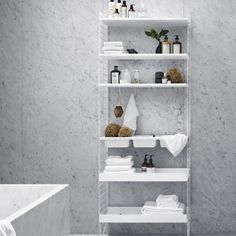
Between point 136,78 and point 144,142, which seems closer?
point 144,142

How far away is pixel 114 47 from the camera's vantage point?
4.93 m

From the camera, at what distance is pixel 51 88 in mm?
5297

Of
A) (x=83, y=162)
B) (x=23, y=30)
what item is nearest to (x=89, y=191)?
(x=83, y=162)

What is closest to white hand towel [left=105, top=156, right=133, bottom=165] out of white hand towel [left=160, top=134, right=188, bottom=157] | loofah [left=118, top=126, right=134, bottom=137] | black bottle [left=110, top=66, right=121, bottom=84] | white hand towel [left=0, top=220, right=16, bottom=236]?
loofah [left=118, top=126, right=134, bottom=137]

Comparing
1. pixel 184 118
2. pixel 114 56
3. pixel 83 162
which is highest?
pixel 114 56

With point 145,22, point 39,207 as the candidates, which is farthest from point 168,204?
point 39,207

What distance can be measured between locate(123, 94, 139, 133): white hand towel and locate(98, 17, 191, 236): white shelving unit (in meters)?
0.17

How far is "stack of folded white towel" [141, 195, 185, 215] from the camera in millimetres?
4758

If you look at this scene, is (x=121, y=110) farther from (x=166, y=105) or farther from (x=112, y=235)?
(x=112, y=235)

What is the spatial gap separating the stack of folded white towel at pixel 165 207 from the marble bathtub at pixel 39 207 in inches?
54.0

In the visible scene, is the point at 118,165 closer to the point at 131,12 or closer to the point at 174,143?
the point at 174,143

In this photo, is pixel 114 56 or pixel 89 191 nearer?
pixel 114 56

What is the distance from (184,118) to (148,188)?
0.77m

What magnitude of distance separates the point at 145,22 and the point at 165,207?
1.71 meters
